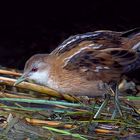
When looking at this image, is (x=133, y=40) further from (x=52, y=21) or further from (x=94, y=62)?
(x=52, y=21)

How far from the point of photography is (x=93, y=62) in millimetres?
6734

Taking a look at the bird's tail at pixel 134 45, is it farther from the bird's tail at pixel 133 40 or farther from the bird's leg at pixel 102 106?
the bird's leg at pixel 102 106

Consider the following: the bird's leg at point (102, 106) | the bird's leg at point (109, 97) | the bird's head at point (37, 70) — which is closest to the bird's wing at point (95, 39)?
the bird's head at point (37, 70)

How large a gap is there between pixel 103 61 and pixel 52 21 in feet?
11.7

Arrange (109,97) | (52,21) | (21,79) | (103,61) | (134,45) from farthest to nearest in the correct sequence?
1. (52,21)
2. (21,79)
3. (109,97)
4. (134,45)
5. (103,61)

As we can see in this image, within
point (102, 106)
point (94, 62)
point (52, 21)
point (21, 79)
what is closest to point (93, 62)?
point (94, 62)

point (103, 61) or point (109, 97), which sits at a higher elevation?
point (103, 61)

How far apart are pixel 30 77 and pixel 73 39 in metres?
0.65

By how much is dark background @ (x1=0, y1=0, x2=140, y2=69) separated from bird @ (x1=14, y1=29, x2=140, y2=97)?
2824 millimetres

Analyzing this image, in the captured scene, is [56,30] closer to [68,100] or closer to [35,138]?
[68,100]

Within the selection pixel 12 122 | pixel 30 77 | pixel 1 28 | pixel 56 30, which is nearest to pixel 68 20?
pixel 56 30

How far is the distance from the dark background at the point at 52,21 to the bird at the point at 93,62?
2824mm

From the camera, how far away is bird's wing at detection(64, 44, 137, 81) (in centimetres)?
672

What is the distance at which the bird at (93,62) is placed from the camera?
6.73 m
